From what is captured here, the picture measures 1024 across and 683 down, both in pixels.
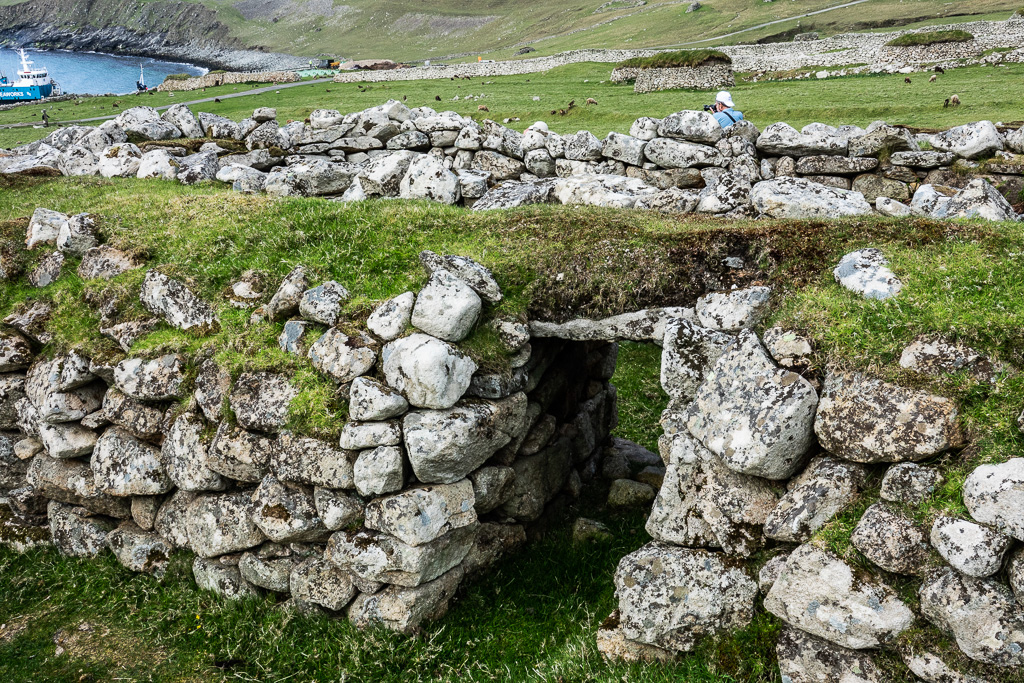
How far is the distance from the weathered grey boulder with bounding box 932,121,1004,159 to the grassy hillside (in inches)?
2519

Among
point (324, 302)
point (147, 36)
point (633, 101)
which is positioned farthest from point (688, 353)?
point (147, 36)

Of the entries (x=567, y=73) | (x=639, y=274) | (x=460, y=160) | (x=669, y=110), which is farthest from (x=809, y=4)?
(x=639, y=274)

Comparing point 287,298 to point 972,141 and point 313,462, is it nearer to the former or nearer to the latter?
point 313,462

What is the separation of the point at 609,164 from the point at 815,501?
9552mm

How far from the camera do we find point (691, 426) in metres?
6.98

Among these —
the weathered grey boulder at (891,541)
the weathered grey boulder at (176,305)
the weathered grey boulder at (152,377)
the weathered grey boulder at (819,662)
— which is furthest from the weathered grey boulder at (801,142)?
the weathered grey boulder at (152,377)

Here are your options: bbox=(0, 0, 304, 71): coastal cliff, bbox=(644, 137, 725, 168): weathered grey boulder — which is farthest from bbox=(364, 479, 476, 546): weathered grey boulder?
bbox=(0, 0, 304, 71): coastal cliff

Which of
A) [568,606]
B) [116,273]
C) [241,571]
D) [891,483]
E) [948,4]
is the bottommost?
[568,606]

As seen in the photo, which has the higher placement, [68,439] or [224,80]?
[224,80]

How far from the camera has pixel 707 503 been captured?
22.6ft

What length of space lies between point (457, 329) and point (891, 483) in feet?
13.9

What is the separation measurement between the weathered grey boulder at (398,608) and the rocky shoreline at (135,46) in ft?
487

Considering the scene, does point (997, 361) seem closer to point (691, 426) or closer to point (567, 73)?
point (691, 426)

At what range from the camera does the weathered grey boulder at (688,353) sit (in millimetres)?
7281
